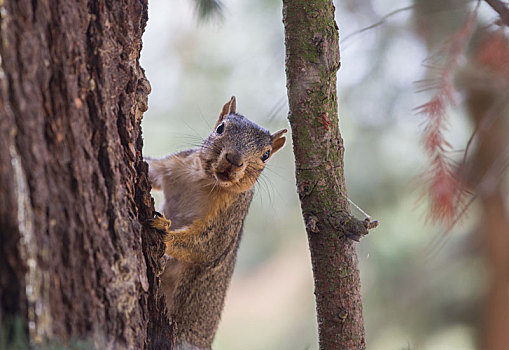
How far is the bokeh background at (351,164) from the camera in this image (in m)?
2.37

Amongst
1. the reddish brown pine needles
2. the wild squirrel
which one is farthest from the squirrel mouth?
the reddish brown pine needles

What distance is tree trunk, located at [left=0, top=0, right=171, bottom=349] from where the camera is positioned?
68cm

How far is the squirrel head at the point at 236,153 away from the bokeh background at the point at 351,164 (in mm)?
310

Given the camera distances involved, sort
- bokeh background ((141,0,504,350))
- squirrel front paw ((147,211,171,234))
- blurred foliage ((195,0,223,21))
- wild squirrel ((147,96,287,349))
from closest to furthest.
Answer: squirrel front paw ((147,211,171,234)) → blurred foliage ((195,0,223,21)) → wild squirrel ((147,96,287,349)) → bokeh background ((141,0,504,350))

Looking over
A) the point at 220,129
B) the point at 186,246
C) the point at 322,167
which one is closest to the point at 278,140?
the point at 220,129

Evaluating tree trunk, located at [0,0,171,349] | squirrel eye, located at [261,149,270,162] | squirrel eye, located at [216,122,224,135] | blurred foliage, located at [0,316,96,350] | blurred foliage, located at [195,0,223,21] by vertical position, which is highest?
blurred foliage, located at [195,0,223,21]

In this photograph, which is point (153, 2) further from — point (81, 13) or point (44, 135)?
point (44, 135)

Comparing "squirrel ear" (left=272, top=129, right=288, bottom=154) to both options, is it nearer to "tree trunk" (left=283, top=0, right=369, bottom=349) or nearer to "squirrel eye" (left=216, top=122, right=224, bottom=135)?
"squirrel eye" (left=216, top=122, right=224, bottom=135)

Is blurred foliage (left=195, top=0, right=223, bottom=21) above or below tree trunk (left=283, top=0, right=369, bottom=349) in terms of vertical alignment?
above

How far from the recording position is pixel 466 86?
2.26 metres

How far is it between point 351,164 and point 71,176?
103 inches

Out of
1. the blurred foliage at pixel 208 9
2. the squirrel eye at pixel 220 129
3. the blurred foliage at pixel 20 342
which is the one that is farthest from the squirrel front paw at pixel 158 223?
Answer: the blurred foliage at pixel 208 9

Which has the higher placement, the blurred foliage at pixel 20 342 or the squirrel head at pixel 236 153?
the squirrel head at pixel 236 153

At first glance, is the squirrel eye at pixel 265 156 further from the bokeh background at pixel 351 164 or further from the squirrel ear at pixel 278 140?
the bokeh background at pixel 351 164
